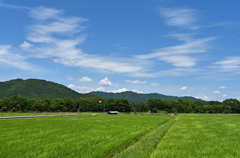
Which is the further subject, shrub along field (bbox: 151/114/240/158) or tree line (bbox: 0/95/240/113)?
tree line (bbox: 0/95/240/113)

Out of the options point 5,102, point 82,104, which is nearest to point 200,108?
point 82,104

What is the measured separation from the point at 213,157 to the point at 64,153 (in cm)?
766

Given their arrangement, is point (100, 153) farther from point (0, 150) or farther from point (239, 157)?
point (239, 157)

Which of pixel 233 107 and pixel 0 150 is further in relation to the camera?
pixel 233 107

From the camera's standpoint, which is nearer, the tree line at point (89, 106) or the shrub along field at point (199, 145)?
the shrub along field at point (199, 145)

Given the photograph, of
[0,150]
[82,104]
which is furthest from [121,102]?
[0,150]

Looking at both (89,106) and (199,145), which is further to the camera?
(89,106)

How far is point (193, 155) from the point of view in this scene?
9078 mm

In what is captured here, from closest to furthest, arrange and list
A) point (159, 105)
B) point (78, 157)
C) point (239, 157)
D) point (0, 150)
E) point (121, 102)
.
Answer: point (78, 157)
point (239, 157)
point (0, 150)
point (121, 102)
point (159, 105)

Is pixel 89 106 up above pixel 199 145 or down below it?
below

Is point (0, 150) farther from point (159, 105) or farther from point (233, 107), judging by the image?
point (233, 107)

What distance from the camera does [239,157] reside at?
348 inches

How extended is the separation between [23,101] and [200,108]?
475 ft

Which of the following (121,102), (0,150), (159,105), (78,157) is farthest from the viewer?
(159,105)
